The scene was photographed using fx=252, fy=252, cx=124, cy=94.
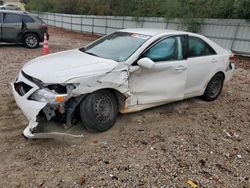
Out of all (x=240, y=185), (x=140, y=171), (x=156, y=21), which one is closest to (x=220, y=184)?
(x=240, y=185)

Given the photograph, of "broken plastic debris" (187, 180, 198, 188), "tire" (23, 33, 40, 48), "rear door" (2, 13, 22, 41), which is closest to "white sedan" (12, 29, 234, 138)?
"broken plastic debris" (187, 180, 198, 188)

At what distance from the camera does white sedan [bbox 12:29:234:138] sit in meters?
3.39

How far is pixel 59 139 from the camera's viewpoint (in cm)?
359

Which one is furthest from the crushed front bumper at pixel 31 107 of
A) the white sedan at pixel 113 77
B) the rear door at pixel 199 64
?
the rear door at pixel 199 64

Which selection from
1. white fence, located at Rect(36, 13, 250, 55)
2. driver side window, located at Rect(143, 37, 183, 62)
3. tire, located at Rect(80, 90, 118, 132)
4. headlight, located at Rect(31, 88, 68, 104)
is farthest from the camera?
white fence, located at Rect(36, 13, 250, 55)

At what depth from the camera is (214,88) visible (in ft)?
18.4

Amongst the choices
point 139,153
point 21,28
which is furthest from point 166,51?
point 21,28

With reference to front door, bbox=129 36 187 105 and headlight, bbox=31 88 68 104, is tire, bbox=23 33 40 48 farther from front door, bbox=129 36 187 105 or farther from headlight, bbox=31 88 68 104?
headlight, bbox=31 88 68 104

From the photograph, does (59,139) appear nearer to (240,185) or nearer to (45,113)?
(45,113)

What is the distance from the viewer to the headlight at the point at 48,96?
10.7 ft

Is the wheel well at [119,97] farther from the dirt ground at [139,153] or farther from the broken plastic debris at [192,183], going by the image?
the broken plastic debris at [192,183]

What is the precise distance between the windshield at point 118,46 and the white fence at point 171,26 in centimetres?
885

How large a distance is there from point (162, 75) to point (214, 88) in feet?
5.97

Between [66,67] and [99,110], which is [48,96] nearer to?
[66,67]
